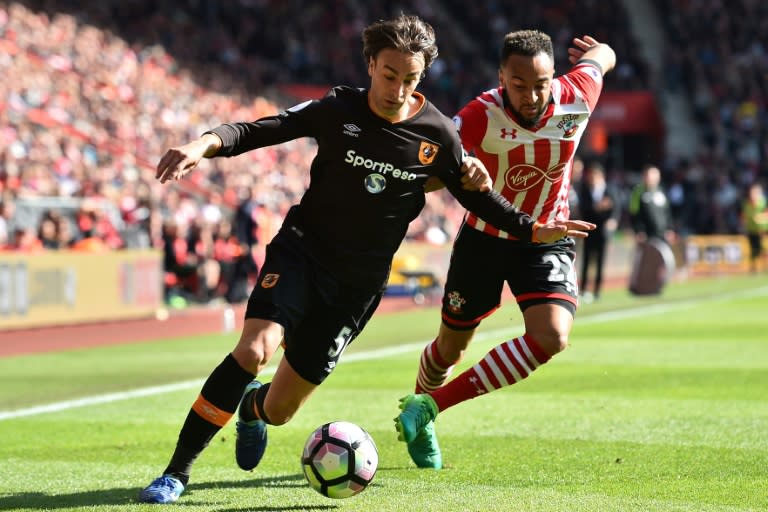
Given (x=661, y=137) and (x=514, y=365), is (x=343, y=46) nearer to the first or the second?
(x=661, y=137)

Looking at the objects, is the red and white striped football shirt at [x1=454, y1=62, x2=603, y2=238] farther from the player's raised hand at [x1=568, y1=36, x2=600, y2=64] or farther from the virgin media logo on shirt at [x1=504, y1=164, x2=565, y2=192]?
the player's raised hand at [x1=568, y1=36, x2=600, y2=64]

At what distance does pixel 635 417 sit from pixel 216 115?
75.2ft

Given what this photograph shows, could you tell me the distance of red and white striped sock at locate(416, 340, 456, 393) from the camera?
7137 millimetres

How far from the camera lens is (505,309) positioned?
20.4 metres

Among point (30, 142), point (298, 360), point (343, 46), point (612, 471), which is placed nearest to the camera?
point (298, 360)

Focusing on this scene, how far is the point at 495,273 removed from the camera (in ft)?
22.8

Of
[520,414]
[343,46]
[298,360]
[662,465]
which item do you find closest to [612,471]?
[662,465]

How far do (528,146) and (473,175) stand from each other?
0.84 metres

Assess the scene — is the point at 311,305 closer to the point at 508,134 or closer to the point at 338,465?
the point at 338,465

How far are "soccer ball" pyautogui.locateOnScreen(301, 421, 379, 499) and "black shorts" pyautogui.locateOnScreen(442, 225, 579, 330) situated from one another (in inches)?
55.7

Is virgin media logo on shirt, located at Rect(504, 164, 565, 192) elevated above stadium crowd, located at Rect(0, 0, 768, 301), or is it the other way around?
stadium crowd, located at Rect(0, 0, 768, 301)

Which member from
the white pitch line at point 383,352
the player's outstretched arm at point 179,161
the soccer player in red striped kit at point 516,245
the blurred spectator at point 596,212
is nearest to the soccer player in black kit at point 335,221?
the player's outstretched arm at point 179,161

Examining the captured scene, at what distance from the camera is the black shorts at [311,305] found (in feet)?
19.3

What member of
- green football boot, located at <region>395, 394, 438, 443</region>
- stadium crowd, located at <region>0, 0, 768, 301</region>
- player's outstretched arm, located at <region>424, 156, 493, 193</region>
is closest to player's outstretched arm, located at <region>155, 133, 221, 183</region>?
player's outstretched arm, located at <region>424, 156, 493, 193</region>
